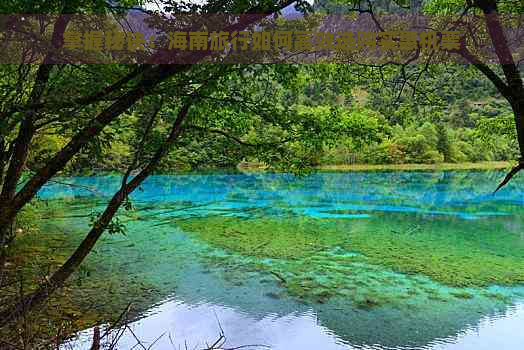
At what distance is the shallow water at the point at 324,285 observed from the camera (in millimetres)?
5953

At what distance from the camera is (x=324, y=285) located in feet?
25.8

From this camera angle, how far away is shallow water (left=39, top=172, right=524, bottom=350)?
19.5 ft

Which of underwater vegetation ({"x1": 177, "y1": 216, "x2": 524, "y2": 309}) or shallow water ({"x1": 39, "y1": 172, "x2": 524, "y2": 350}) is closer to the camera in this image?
shallow water ({"x1": 39, "y1": 172, "x2": 524, "y2": 350})

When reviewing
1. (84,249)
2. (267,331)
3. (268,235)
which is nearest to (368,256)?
(268,235)

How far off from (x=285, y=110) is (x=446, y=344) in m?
4.12

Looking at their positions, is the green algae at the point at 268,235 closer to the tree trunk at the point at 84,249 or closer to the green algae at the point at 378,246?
the green algae at the point at 378,246

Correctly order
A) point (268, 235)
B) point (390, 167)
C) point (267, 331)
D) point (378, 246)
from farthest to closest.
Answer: point (390, 167) → point (268, 235) → point (378, 246) → point (267, 331)

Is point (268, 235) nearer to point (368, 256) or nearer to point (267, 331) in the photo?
point (368, 256)

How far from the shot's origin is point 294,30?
278 cm

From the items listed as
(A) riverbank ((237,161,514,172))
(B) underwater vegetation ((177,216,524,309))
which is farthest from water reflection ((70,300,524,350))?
(A) riverbank ((237,161,514,172))

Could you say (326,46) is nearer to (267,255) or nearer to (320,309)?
(320,309)

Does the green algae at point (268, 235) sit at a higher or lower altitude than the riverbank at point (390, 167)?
lower

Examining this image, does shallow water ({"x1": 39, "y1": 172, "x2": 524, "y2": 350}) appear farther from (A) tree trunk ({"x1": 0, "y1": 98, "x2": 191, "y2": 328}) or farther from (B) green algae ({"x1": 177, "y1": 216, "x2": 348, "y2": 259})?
(A) tree trunk ({"x1": 0, "y1": 98, "x2": 191, "y2": 328})

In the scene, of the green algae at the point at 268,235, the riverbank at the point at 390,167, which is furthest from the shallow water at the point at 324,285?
the riverbank at the point at 390,167
